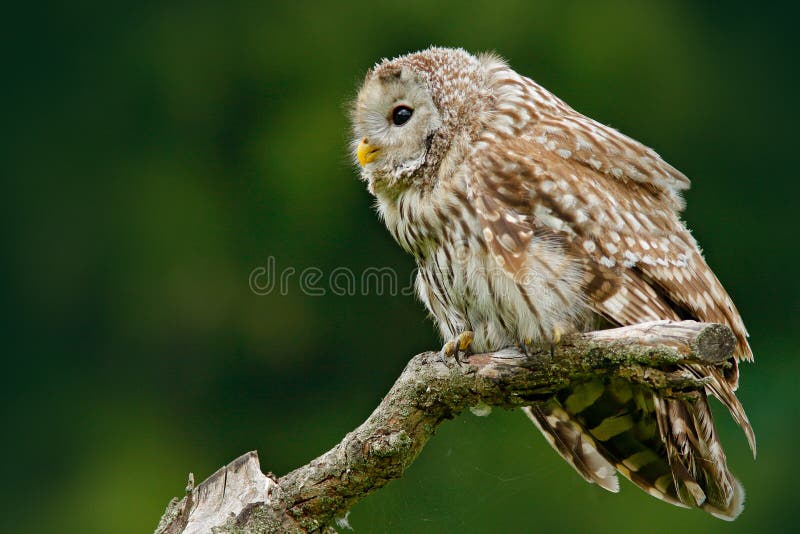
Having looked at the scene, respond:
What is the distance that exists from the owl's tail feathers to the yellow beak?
3.20 feet

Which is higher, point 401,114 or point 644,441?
point 401,114

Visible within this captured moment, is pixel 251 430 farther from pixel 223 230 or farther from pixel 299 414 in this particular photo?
pixel 223 230

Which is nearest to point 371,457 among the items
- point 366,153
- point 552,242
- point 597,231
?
point 552,242

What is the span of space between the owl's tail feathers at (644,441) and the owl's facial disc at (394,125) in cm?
89

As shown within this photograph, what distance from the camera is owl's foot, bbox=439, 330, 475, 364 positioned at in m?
3.26

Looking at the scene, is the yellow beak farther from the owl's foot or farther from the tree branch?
the tree branch

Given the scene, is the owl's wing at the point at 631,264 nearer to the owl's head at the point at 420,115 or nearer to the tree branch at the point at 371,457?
the owl's head at the point at 420,115

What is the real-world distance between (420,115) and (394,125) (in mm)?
135

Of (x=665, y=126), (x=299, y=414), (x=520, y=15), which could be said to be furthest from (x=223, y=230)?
(x=665, y=126)

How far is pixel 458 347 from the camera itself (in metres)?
3.38

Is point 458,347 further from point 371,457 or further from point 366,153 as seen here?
point 366,153

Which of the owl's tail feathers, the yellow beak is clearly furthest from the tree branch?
the yellow beak

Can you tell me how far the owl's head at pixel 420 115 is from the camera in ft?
12.1

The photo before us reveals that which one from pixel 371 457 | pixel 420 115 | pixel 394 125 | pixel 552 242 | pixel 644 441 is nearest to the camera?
pixel 371 457
